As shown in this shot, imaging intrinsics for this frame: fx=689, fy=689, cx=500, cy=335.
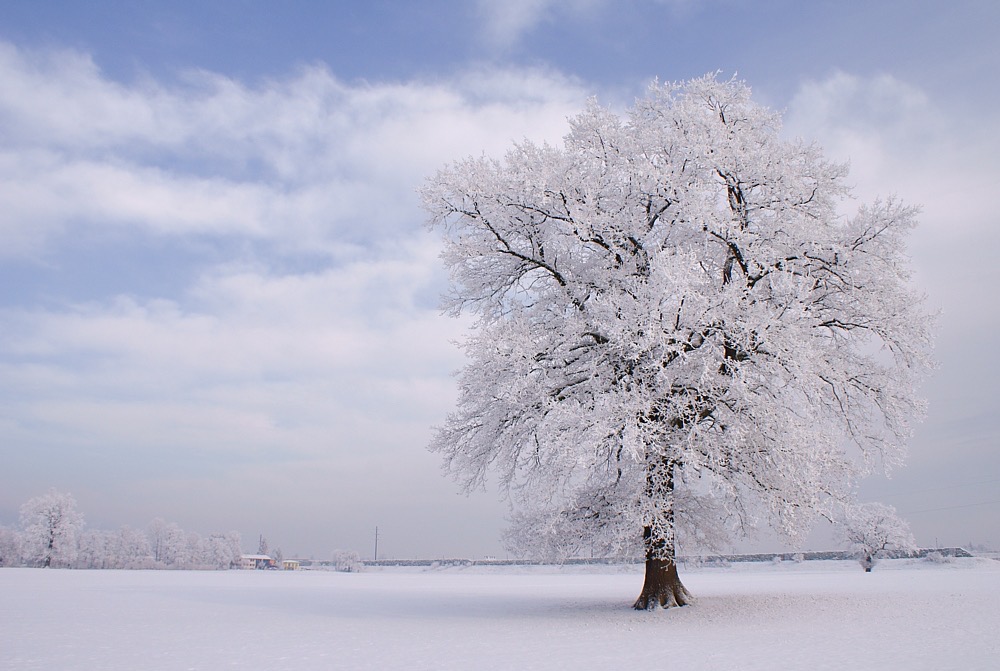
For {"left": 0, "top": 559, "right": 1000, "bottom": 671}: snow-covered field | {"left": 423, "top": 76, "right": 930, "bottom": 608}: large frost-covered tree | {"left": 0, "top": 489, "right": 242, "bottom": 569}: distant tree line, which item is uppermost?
{"left": 423, "top": 76, "right": 930, "bottom": 608}: large frost-covered tree

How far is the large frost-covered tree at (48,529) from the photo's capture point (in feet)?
284

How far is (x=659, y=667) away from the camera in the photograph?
10.2 m

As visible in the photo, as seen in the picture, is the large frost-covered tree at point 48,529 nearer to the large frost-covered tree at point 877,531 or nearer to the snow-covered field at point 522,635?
the snow-covered field at point 522,635

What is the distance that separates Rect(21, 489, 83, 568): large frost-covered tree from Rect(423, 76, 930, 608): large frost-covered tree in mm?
87837

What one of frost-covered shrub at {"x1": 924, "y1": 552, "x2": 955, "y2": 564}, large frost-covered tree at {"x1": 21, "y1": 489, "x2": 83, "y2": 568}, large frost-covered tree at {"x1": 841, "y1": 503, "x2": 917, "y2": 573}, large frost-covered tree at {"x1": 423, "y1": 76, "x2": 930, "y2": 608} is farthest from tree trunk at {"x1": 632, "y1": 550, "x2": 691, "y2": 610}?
large frost-covered tree at {"x1": 21, "y1": 489, "x2": 83, "y2": 568}

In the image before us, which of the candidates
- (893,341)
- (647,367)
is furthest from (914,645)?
(893,341)

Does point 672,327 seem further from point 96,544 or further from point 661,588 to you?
point 96,544

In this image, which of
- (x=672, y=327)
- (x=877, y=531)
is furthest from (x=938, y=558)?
(x=672, y=327)

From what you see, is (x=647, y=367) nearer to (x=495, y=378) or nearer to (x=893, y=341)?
(x=495, y=378)

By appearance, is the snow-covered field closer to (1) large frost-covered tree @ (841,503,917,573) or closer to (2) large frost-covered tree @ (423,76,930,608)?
(2) large frost-covered tree @ (423,76,930,608)

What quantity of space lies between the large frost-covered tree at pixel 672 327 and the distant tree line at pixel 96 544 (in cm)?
8822

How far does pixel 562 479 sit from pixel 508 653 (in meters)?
6.26

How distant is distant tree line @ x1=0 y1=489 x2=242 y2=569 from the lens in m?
87.0

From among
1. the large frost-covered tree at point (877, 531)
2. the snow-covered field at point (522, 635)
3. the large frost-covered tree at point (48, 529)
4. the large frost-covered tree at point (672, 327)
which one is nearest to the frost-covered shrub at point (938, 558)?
the large frost-covered tree at point (877, 531)
